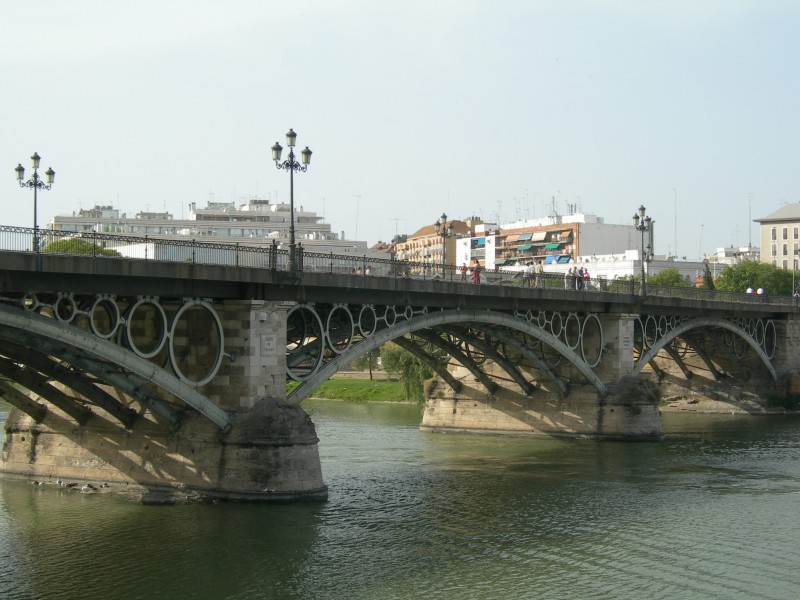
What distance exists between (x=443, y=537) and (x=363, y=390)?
45422 mm

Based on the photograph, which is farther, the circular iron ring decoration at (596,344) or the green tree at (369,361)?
the green tree at (369,361)

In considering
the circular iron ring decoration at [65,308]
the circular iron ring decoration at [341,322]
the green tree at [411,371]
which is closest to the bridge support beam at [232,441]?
the circular iron ring decoration at [341,322]

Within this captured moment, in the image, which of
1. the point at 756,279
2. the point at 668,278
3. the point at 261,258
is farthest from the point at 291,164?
the point at 756,279

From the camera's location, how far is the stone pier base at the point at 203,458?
3095 centimetres

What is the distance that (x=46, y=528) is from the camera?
1160 inches

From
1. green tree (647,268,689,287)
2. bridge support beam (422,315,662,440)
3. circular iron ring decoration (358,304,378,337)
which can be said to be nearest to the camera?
circular iron ring decoration (358,304,378,337)

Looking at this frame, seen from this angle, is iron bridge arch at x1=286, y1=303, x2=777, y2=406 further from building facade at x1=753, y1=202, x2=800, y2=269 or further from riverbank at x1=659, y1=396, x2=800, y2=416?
building facade at x1=753, y1=202, x2=800, y2=269

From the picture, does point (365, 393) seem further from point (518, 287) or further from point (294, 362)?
point (294, 362)

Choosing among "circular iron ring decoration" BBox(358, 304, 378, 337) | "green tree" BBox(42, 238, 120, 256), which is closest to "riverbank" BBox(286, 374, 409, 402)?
"green tree" BBox(42, 238, 120, 256)

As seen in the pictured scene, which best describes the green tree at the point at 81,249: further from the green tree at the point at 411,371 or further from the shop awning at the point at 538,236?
the shop awning at the point at 538,236

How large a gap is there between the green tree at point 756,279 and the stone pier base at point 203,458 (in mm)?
94591

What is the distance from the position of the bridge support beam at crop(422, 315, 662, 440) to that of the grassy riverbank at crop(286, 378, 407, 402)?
17546 millimetres

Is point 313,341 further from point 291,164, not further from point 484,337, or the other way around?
point 484,337

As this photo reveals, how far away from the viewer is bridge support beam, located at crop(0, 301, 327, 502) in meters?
31.0
